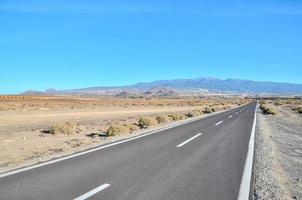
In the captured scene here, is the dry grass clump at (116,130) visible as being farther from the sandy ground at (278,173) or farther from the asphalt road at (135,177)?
the sandy ground at (278,173)

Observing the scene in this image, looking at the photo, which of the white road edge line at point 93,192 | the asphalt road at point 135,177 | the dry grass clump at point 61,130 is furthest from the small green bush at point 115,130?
the white road edge line at point 93,192

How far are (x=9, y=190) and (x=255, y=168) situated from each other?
6.45 metres

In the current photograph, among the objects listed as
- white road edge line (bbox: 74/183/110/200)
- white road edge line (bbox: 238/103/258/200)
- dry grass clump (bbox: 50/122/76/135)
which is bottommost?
dry grass clump (bbox: 50/122/76/135)

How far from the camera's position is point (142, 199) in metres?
6.99

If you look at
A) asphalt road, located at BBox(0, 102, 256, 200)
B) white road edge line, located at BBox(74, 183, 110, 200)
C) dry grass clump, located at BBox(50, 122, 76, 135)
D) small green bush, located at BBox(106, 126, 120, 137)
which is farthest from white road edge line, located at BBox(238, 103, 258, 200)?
dry grass clump, located at BBox(50, 122, 76, 135)

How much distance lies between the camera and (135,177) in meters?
8.83

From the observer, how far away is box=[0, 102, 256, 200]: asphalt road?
7.34 metres

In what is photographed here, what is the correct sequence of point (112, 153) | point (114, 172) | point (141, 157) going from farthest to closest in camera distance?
point (112, 153), point (141, 157), point (114, 172)

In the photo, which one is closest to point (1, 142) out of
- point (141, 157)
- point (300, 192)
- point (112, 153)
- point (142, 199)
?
point (112, 153)

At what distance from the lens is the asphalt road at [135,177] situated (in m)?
7.34

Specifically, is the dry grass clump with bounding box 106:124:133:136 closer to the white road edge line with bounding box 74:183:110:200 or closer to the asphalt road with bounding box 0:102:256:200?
the asphalt road with bounding box 0:102:256:200

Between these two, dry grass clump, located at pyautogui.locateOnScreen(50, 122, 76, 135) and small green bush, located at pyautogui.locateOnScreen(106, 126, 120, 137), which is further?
dry grass clump, located at pyautogui.locateOnScreen(50, 122, 76, 135)

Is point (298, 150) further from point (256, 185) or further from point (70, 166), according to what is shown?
point (70, 166)

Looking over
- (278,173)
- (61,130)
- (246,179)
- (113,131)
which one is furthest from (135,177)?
(61,130)
